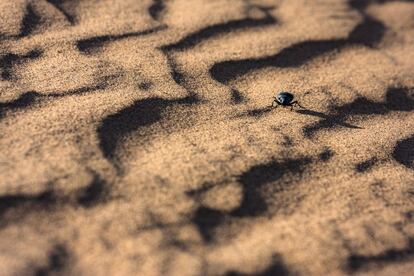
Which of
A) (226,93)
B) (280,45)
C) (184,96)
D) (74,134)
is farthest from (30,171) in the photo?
(280,45)

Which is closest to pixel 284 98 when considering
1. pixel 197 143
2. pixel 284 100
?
pixel 284 100

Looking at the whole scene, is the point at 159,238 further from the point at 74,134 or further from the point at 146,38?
the point at 146,38

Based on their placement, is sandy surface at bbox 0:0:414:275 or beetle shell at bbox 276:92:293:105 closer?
sandy surface at bbox 0:0:414:275

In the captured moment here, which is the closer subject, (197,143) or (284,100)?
(197,143)

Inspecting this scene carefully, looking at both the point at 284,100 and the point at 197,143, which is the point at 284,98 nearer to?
the point at 284,100

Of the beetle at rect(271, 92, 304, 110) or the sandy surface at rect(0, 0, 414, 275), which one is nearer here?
the sandy surface at rect(0, 0, 414, 275)
